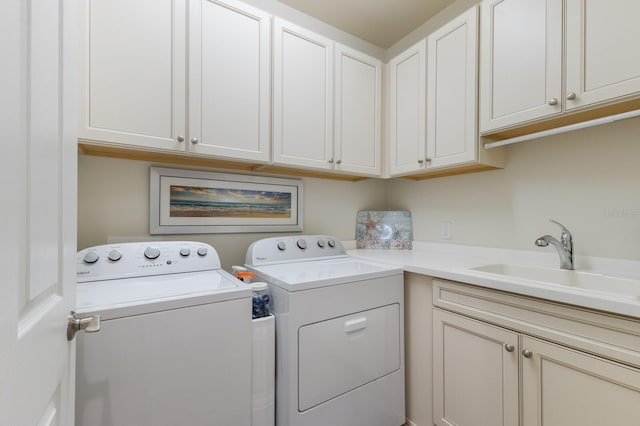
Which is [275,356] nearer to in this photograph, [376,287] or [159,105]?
[376,287]

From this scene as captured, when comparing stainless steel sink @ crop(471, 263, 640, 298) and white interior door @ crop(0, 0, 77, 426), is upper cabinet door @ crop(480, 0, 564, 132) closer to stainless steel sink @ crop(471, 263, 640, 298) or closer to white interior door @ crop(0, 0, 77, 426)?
Result: stainless steel sink @ crop(471, 263, 640, 298)

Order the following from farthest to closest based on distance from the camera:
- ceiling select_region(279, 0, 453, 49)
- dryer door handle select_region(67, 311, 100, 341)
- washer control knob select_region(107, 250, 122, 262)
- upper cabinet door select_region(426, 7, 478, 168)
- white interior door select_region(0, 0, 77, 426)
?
ceiling select_region(279, 0, 453, 49) < upper cabinet door select_region(426, 7, 478, 168) < washer control knob select_region(107, 250, 122, 262) < dryer door handle select_region(67, 311, 100, 341) < white interior door select_region(0, 0, 77, 426)

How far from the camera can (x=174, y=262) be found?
1.45 m

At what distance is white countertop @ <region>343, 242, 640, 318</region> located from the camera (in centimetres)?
95

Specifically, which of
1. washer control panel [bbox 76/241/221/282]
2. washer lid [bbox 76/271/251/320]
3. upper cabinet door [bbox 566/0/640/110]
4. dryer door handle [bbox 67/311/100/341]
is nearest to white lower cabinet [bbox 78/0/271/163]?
washer control panel [bbox 76/241/221/282]

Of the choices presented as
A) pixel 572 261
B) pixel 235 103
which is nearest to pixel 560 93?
pixel 572 261

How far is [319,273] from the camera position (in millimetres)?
1517

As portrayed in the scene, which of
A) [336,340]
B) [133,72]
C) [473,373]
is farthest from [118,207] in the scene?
[473,373]

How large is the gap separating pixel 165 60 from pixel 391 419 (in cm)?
219

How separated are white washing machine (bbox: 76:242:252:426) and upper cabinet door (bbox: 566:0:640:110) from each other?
1640 millimetres

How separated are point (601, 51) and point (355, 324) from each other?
158 cm

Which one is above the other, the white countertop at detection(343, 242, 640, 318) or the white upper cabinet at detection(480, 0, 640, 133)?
the white upper cabinet at detection(480, 0, 640, 133)

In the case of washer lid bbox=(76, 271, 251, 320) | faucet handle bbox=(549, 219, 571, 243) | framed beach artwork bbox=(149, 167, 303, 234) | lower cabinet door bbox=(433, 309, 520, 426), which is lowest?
lower cabinet door bbox=(433, 309, 520, 426)

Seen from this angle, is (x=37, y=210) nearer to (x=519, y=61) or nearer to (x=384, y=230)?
(x=519, y=61)
